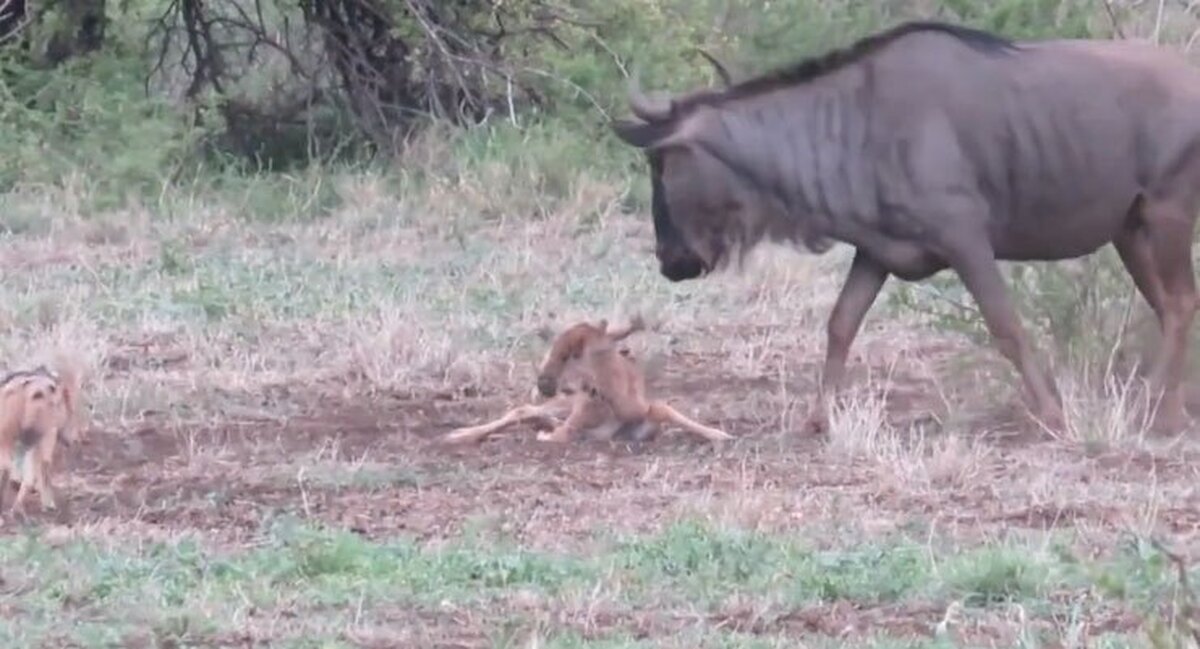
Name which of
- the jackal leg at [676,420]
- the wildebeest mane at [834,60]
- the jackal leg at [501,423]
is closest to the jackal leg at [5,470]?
the jackal leg at [501,423]

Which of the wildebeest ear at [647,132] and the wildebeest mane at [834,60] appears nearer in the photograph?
the wildebeest ear at [647,132]

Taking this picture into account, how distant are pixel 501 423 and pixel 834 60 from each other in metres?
1.89

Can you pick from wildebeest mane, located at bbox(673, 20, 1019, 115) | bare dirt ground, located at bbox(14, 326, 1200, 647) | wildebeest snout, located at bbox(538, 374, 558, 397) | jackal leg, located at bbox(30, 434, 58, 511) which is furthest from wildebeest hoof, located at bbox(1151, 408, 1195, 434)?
jackal leg, located at bbox(30, 434, 58, 511)

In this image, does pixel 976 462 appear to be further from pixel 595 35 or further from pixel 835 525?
pixel 595 35

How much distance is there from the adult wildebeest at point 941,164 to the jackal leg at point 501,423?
2.40 feet

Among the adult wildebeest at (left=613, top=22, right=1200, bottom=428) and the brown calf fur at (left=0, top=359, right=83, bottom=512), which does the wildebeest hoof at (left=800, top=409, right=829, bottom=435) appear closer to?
the adult wildebeest at (left=613, top=22, right=1200, bottom=428)

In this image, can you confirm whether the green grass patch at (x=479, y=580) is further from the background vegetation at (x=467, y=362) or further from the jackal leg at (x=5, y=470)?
the jackal leg at (x=5, y=470)

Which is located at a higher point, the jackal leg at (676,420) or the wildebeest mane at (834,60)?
the wildebeest mane at (834,60)

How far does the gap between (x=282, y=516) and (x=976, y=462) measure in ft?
7.70

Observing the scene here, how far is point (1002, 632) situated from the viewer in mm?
6465

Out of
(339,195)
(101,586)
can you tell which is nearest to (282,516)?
(101,586)

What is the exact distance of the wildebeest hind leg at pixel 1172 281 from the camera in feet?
33.2

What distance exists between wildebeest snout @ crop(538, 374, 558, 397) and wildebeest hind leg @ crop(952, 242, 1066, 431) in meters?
1.55

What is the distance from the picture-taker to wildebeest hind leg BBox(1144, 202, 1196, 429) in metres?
10.1
